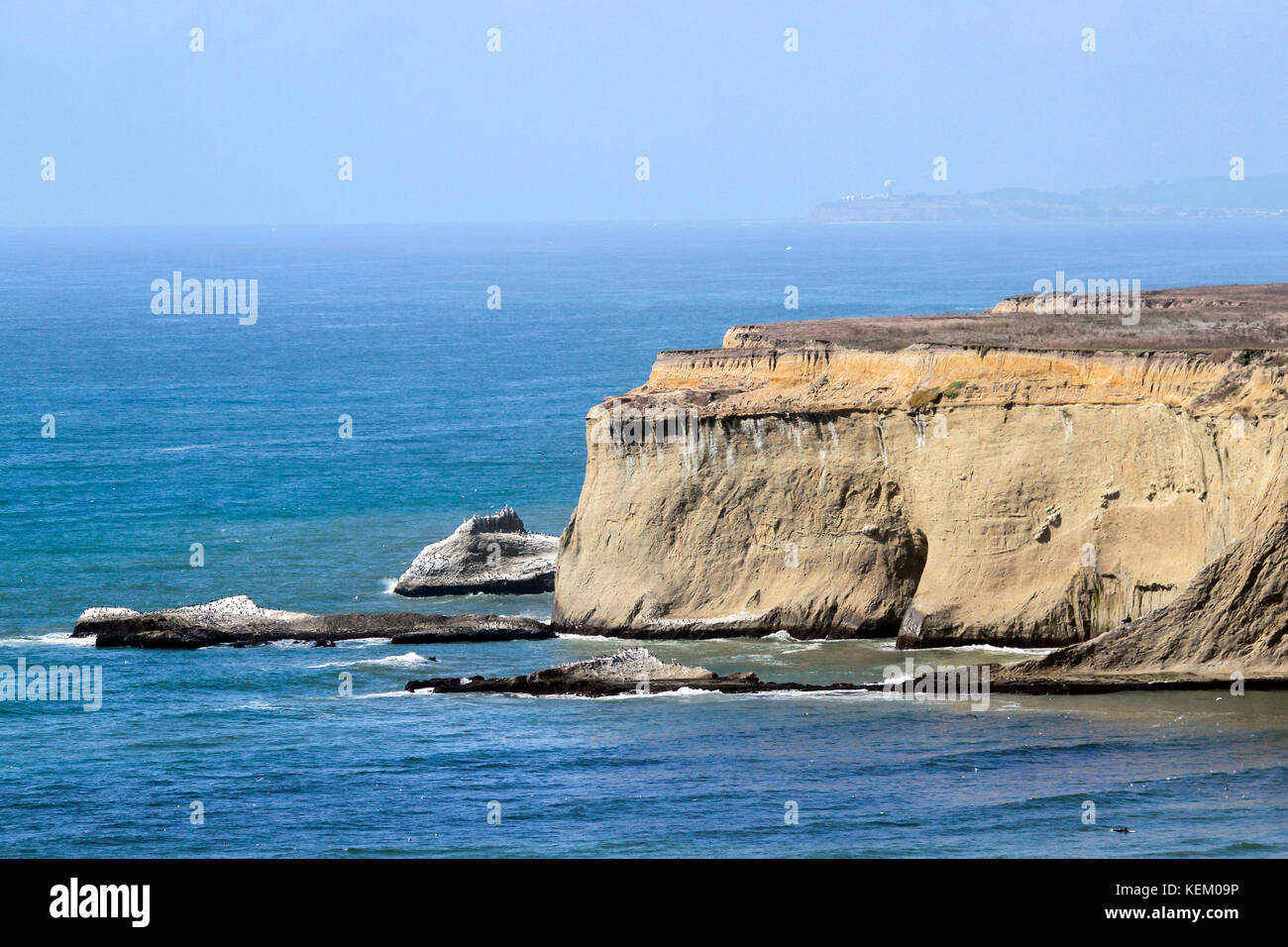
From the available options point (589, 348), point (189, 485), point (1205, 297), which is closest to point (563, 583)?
point (1205, 297)

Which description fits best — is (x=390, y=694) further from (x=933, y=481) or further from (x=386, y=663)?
(x=933, y=481)

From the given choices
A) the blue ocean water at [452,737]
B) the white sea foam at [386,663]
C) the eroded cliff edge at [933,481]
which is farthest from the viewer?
the white sea foam at [386,663]

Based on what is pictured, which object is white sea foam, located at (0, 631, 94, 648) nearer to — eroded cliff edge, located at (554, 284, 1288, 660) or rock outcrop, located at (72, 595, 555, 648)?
rock outcrop, located at (72, 595, 555, 648)

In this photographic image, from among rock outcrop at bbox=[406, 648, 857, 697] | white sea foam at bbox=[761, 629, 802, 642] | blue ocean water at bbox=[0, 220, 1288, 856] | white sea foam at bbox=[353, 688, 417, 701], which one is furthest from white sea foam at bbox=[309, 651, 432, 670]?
white sea foam at bbox=[761, 629, 802, 642]

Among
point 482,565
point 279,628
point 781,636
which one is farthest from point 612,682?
point 482,565

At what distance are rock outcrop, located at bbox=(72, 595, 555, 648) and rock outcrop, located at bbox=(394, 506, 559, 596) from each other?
501 cm

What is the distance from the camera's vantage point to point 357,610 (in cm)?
5803

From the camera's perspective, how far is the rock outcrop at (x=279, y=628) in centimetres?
5419

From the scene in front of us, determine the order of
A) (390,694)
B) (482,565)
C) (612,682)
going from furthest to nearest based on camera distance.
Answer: (482,565) → (390,694) → (612,682)

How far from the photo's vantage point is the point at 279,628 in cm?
5475

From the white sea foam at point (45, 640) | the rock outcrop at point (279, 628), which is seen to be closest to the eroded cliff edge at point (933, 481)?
the rock outcrop at point (279, 628)

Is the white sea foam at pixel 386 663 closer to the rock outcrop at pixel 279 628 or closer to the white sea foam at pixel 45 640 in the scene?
the rock outcrop at pixel 279 628

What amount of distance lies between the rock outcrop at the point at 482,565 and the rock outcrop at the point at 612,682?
12467 mm

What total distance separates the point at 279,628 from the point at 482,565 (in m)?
8.94
